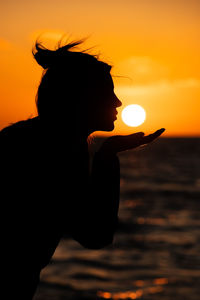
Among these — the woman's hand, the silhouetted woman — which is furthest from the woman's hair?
the woman's hand

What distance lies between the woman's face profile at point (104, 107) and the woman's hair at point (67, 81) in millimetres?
28

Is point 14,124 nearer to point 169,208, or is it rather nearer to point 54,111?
point 54,111

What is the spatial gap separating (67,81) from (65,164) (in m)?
0.35

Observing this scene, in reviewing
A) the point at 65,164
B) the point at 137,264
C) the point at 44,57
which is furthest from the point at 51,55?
the point at 137,264

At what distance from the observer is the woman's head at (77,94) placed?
2006 millimetres

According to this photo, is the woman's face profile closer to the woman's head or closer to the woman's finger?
the woman's head

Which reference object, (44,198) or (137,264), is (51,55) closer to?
(44,198)

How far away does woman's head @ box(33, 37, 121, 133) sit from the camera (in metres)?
2.01

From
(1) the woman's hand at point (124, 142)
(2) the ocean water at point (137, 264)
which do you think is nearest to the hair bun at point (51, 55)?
(1) the woman's hand at point (124, 142)

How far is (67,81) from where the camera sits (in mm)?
2006

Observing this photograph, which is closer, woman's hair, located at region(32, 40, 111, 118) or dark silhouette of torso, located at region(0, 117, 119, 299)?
dark silhouette of torso, located at region(0, 117, 119, 299)

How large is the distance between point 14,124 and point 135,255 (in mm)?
18970

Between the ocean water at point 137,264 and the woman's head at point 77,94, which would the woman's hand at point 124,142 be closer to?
the woman's head at point 77,94

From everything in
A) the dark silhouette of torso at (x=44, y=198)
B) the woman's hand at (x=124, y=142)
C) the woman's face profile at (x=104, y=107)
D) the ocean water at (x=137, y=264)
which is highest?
the woman's face profile at (x=104, y=107)
